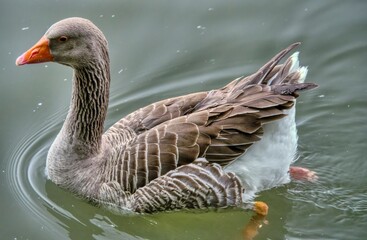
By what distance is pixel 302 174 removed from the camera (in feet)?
23.0

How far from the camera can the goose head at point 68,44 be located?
624 cm

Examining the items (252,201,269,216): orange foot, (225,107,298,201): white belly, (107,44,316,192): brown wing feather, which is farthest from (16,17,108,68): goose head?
(252,201,269,216): orange foot

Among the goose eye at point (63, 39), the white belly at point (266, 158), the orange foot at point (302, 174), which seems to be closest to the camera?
the goose eye at point (63, 39)

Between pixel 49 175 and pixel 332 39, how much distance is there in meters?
3.84

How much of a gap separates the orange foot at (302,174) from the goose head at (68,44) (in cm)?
231

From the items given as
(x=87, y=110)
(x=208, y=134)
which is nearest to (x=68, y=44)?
(x=87, y=110)

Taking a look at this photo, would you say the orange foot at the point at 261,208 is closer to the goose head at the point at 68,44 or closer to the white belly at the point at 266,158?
the white belly at the point at 266,158

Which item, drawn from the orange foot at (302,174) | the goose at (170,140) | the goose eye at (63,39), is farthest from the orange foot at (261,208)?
the goose eye at (63,39)

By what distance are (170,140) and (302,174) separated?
1556 millimetres

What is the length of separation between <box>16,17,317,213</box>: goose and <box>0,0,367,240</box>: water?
11.3 inches

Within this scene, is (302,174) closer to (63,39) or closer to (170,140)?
(170,140)

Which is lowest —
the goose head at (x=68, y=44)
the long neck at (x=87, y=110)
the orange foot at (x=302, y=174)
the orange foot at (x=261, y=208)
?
the orange foot at (x=261, y=208)

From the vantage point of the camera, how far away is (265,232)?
6621 mm

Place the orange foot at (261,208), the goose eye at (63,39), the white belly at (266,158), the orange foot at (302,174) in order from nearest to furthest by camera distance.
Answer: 1. the goose eye at (63,39)
2. the white belly at (266,158)
3. the orange foot at (261,208)
4. the orange foot at (302,174)
